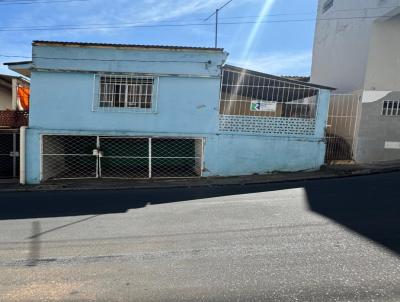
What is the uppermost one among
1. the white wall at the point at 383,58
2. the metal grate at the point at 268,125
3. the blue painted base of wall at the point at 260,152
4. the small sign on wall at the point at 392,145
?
the white wall at the point at 383,58

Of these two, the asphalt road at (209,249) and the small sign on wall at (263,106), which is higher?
the small sign on wall at (263,106)

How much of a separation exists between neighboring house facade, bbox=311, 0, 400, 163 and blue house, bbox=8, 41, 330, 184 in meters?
1.31

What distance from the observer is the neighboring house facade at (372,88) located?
38.1 ft

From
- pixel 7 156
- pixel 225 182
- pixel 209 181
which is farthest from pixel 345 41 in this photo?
pixel 7 156

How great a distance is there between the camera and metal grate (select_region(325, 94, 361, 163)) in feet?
39.6

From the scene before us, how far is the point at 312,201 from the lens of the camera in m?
7.14

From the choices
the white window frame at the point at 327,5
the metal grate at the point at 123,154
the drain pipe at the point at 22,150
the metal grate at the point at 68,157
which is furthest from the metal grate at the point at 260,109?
the white window frame at the point at 327,5

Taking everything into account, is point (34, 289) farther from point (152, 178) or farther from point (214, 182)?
point (152, 178)

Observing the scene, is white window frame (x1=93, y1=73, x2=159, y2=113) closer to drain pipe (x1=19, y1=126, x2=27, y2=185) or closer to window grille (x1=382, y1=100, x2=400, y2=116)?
drain pipe (x1=19, y1=126, x2=27, y2=185)

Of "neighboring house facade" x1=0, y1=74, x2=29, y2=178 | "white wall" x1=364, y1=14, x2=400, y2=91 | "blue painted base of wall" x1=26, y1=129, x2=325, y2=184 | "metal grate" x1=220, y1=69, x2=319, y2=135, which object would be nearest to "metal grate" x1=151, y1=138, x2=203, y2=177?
"blue painted base of wall" x1=26, y1=129, x2=325, y2=184

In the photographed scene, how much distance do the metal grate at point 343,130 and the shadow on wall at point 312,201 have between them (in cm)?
248

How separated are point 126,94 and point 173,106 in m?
1.66

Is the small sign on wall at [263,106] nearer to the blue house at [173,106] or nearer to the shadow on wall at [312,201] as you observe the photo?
the blue house at [173,106]

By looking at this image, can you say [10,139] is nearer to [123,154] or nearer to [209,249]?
[123,154]
